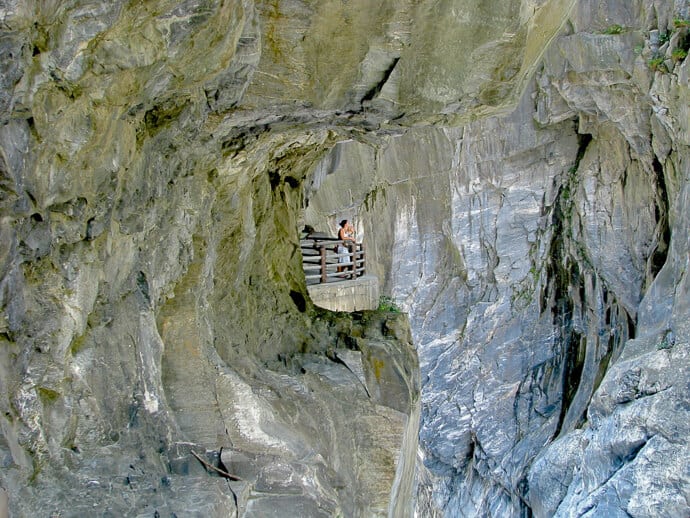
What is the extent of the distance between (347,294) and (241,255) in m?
3.49

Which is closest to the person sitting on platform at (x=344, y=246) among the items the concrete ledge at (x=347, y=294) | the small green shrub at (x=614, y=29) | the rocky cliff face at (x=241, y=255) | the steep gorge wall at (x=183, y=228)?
the concrete ledge at (x=347, y=294)

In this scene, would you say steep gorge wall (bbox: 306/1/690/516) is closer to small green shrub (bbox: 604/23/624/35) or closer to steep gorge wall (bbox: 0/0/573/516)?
small green shrub (bbox: 604/23/624/35)

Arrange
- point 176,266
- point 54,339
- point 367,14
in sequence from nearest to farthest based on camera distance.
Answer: point 54,339, point 367,14, point 176,266

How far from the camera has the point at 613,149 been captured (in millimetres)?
16844

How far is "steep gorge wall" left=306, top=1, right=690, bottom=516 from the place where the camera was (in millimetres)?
13730

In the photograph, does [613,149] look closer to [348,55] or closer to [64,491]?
[348,55]

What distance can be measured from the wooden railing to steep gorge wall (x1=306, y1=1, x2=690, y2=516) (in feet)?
17.1

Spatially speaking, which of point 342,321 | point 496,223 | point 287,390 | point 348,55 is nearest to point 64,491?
point 287,390

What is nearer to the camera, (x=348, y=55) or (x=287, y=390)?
(x=348, y=55)

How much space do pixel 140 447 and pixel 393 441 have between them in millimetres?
2692

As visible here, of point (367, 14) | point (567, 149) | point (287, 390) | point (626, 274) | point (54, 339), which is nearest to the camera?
point (54, 339)

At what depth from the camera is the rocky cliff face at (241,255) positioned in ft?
11.2

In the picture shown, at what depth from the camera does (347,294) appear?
1049 centimetres

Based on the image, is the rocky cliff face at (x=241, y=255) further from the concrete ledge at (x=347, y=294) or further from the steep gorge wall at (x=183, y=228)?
the concrete ledge at (x=347, y=294)
